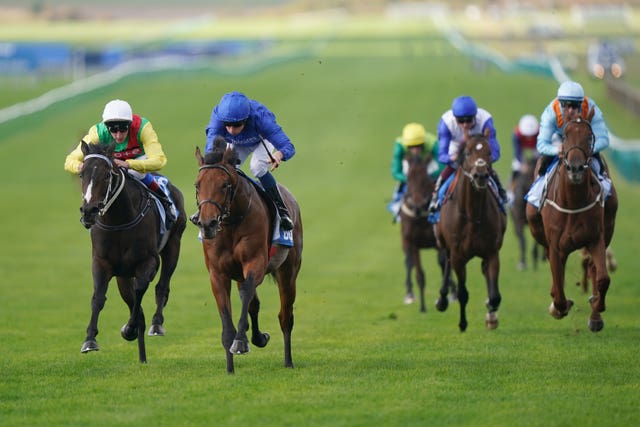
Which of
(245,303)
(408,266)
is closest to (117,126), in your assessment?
(245,303)

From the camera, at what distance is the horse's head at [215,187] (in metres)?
10.1

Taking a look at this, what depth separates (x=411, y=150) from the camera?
1727 cm

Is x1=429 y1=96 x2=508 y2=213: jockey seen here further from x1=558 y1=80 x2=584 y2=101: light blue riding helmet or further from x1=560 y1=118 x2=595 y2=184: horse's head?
x1=560 y1=118 x2=595 y2=184: horse's head

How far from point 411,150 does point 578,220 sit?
4.83 meters

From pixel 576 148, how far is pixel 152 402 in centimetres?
479

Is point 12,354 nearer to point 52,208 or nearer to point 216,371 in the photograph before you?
point 216,371

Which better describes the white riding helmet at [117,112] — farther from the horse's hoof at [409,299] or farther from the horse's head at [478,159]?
the horse's hoof at [409,299]

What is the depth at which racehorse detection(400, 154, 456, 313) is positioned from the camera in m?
17.1

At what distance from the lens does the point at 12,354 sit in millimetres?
12773

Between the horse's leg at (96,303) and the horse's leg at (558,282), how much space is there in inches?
176

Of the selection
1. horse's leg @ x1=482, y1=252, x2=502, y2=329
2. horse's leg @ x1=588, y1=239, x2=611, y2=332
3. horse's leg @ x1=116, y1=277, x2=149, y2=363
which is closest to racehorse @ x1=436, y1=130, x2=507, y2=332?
horse's leg @ x1=482, y1=252, x2=502, y2=329

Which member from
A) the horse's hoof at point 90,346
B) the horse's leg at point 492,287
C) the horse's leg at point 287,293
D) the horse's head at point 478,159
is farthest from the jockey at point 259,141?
the horse's leg at point 492,287

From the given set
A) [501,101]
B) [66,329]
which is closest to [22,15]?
[501,101]

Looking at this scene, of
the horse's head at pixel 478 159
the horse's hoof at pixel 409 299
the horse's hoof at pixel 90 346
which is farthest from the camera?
the horse's hoof at pixel 409 299
